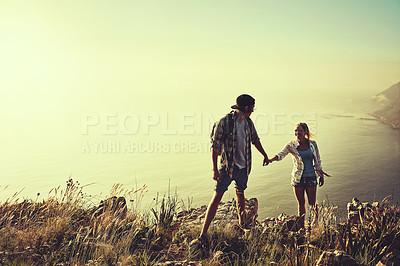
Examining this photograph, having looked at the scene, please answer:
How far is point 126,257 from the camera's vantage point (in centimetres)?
416

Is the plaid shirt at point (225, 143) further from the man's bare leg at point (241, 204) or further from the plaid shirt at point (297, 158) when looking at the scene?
the plaid shirt at point (297, 158)

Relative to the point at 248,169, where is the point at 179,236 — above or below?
below

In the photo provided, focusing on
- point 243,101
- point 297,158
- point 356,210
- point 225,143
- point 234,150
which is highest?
point 243,101

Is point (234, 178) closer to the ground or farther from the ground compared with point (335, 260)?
farther from the ground

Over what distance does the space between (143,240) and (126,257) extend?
33.9 inches

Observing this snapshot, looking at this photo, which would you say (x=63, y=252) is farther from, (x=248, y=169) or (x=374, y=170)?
(x=374, y=170)

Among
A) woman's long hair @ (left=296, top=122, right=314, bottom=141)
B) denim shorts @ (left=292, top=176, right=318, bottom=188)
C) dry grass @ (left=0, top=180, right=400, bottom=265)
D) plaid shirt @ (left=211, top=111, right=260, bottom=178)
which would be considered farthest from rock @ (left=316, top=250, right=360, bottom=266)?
woman's long hair @ (left=296, top=122, right=314, bottom=141)

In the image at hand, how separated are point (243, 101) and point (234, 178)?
46.4 inches

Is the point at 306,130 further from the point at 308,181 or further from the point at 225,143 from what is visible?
the point at 225,143

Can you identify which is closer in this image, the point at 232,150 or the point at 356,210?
the point at 232,150

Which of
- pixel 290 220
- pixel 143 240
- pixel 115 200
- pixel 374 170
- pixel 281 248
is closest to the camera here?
pixel 281 248

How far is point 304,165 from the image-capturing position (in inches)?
229

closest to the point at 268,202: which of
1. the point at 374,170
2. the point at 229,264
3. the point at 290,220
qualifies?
the point at 374,170

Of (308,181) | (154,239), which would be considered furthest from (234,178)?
(308,181)
